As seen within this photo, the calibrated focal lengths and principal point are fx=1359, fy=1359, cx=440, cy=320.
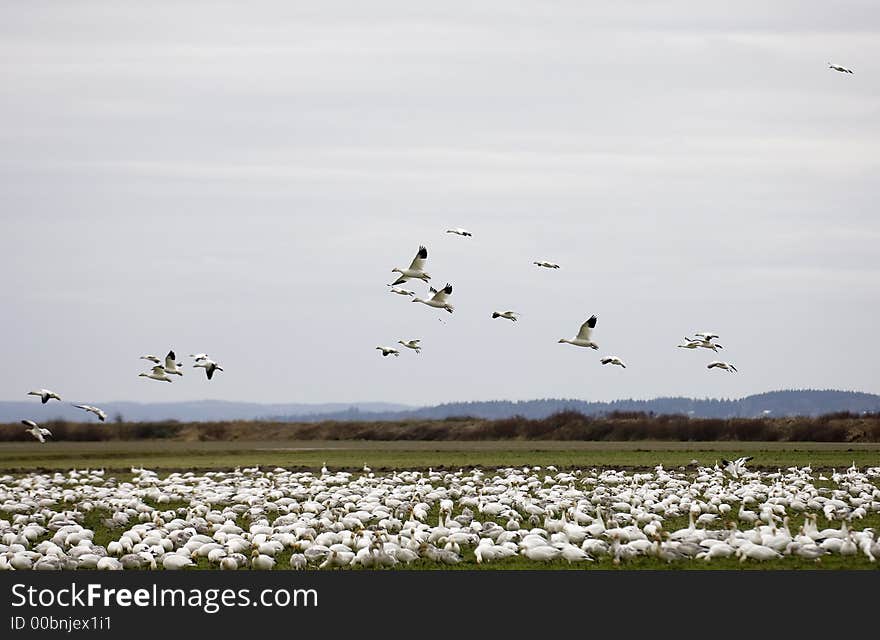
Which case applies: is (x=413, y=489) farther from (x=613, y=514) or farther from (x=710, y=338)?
(x=710, y=338)

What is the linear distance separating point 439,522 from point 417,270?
1090 cm

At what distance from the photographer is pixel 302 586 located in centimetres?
1681

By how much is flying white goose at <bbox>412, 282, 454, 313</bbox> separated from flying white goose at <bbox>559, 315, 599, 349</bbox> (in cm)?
320

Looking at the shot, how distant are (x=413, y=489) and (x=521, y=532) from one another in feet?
32.2

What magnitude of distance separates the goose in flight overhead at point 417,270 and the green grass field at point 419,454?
12945 millimetres

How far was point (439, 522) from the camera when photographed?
74.5 ft

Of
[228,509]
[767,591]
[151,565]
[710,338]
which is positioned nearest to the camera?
[767,591]

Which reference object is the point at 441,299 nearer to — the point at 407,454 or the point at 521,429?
the point at 407,454

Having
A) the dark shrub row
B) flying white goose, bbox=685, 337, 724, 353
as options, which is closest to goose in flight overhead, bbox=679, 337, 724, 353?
flying white goose, bbox=685, 337, 724, 353

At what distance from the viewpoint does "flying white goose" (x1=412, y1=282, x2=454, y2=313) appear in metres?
33.1

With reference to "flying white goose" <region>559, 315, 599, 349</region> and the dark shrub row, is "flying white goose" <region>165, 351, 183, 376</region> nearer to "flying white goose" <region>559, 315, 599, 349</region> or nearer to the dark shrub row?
"flying white goose" <region>559, 315, 599, 349</region>

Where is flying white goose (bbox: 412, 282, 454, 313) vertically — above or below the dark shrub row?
above

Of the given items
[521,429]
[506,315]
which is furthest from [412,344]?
[521,429]

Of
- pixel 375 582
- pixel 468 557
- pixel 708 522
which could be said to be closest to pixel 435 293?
pixel 708 522
